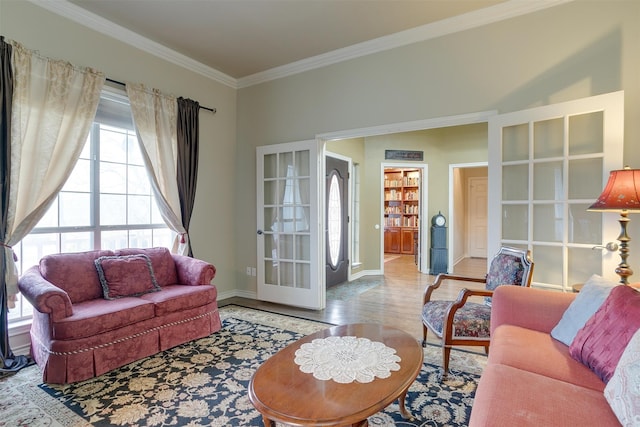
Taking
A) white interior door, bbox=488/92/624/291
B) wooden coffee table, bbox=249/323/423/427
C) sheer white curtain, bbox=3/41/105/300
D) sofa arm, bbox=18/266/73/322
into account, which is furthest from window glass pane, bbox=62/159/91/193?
white interior door, bbox=488/92/624/291

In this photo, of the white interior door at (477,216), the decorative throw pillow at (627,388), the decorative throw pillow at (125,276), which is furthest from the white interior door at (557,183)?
the white interior door at (477,216)

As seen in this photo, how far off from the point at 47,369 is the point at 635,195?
399 centimetres

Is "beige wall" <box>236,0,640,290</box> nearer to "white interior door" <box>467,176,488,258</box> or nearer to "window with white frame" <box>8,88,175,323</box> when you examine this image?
"window with white frame" <box>8,88,175,323</box>

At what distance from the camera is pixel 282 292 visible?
14.1 feet

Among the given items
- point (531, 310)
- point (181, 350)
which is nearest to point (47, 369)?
point (181, 350)

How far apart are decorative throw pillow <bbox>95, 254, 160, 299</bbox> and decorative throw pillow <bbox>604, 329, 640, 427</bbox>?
10.5ft

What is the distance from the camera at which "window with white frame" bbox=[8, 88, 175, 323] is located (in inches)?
117

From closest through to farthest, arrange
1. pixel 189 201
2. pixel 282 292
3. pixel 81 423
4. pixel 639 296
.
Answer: pixel 639 296
pixel 81 423
pixel 189 201
pixel 282 292

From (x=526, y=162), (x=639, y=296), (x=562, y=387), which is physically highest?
(x=526, y=162)

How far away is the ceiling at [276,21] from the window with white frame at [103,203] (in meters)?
0.75

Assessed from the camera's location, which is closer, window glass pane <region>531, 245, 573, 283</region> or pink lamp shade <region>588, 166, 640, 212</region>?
pink lamp shade <region>588, 166, 640, 212</region>

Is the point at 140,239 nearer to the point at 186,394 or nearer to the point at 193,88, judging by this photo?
the point at 193,88

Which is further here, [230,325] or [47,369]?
[230,325]

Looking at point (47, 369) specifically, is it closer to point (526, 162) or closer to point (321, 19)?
point (321, 19)
